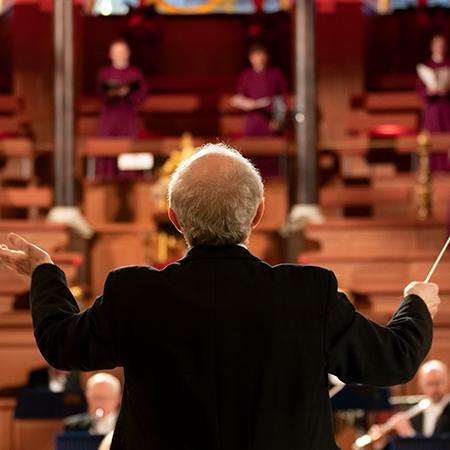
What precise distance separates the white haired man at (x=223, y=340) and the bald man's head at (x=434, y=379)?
476cm

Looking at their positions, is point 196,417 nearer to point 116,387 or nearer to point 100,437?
point 100,437

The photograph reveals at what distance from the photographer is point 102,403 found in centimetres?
688

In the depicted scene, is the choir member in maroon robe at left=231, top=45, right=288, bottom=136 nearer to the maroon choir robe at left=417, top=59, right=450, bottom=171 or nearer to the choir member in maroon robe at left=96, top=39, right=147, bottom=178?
the choir member in maroon robe at left=96, top=39, right=147, bottom=178

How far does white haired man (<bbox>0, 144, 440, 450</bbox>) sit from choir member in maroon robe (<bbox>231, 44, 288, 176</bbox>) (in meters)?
9.52

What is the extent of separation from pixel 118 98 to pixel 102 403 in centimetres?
559

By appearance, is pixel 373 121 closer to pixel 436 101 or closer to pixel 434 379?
pixel 436 101

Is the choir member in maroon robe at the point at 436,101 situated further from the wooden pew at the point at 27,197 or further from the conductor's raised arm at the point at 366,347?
the conductor's raised arm at the point at 366,347

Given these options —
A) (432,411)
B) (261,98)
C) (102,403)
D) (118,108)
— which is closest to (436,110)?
(261,98)

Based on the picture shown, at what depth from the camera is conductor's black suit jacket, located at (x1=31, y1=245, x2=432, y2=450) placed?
239 centimetres

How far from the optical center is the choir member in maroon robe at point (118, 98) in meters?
11.9

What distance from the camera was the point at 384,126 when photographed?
42.3ft

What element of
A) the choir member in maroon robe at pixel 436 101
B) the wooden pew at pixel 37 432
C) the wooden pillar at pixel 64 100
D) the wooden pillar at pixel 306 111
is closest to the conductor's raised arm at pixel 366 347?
the wooden pew at pixel 37 432

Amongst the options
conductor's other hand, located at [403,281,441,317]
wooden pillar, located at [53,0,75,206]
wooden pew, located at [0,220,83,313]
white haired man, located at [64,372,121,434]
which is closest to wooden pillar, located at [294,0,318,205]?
wooden pillar, located at [53,0,75,206]

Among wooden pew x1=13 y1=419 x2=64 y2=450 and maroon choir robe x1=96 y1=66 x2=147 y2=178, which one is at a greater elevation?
maroon choir robe x1=96 y1=66 x2=147 y2=178
